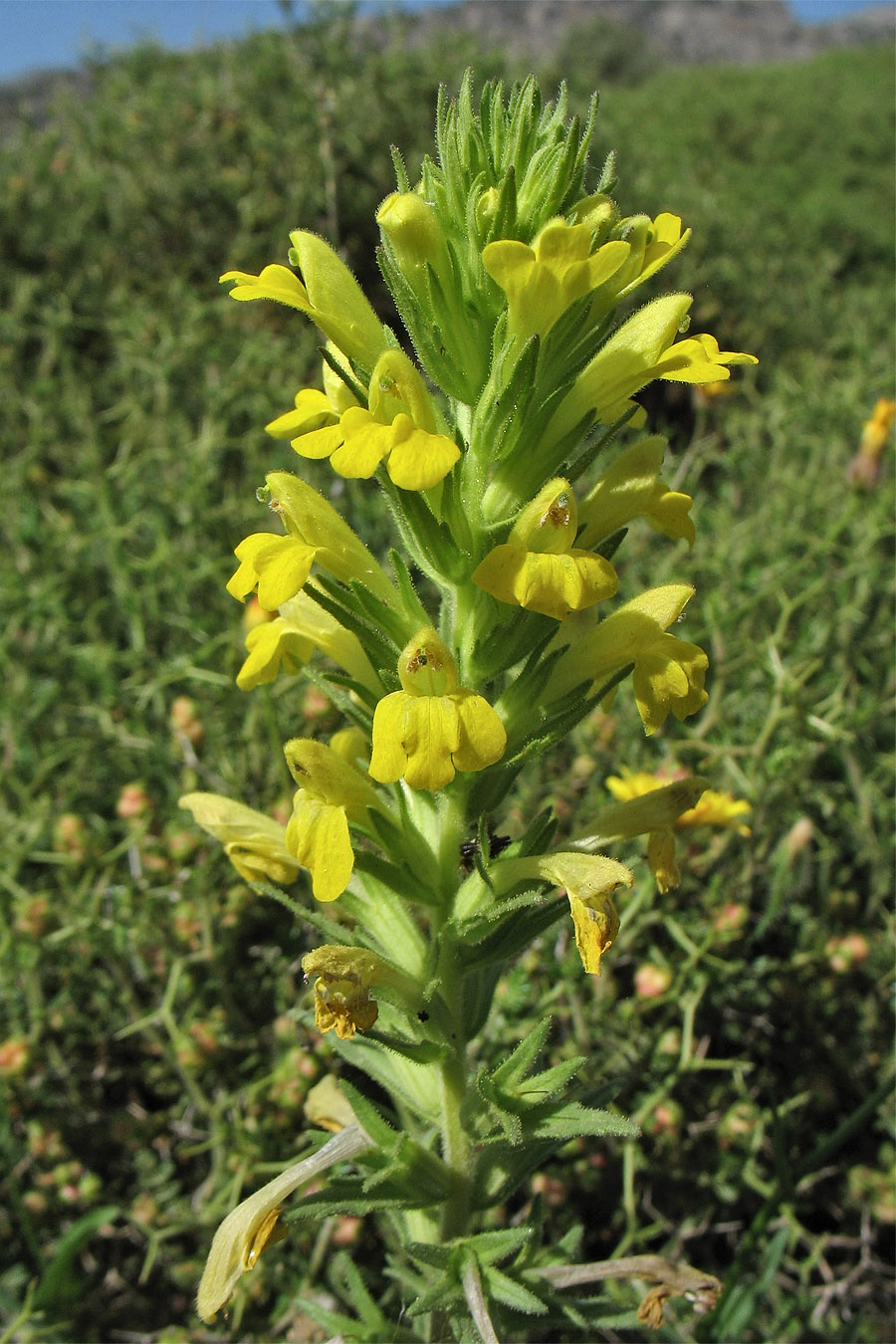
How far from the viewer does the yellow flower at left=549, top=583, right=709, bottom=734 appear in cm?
132

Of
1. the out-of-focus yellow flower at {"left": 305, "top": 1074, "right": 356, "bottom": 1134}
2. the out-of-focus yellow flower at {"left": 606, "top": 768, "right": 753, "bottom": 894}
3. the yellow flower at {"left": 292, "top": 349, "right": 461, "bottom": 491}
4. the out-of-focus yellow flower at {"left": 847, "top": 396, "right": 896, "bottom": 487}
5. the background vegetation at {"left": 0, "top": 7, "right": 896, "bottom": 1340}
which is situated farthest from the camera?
the out-of-focus yellow flower at {"left": 847, "top": 396, "right": 896, "bottom": 487}

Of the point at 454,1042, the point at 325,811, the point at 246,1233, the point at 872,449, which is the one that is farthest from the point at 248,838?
the point at 872,449

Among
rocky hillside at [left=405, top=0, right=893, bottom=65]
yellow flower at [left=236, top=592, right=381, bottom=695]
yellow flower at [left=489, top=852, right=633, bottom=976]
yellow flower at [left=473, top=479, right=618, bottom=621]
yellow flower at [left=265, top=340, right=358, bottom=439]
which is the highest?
rocky hillside at [left=405, top=0, right=893, bottom=65]

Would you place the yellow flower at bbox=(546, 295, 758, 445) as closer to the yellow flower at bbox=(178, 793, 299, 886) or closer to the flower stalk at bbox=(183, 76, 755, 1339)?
Result: the flower stalk at bbox=(183, 76, 755, 1339)

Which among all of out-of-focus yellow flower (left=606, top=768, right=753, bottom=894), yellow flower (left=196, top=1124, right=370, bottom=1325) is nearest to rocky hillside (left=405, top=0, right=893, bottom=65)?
out-of-focus yellow flower (left=606, top=768, right=753, bottom=894)

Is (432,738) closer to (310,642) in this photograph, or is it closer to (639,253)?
(310,642)

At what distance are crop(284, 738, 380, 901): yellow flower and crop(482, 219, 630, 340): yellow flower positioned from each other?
2.14 ft

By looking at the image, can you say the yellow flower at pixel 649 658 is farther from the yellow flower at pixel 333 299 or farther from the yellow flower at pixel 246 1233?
the yellow flower at pixel 246 1233

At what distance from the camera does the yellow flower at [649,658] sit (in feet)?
4.34

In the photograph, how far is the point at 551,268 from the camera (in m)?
1.15

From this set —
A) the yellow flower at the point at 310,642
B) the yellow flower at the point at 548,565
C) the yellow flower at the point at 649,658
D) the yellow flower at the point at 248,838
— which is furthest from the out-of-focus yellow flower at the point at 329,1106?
the yellow flower at the point at 548,565

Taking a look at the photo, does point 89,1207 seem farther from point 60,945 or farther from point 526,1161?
point 526,1161

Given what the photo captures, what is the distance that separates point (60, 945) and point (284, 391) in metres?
2.13

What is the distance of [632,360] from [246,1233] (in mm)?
1333
